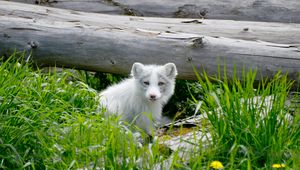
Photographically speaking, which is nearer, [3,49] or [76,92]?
[76,92]

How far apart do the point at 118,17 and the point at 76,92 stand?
92.8 inches

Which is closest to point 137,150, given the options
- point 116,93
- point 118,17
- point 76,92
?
point 76,92

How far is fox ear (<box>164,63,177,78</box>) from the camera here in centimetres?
695

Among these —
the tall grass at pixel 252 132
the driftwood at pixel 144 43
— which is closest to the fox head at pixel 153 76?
the driftwood at pixel 144 43

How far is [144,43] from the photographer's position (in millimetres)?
7516

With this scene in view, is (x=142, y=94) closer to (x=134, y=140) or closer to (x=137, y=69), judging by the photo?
(x=137, y=69)

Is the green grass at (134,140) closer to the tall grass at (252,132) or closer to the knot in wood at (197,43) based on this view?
the tall grass at (252,132)

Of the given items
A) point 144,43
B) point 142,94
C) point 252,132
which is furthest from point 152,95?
point 252,132

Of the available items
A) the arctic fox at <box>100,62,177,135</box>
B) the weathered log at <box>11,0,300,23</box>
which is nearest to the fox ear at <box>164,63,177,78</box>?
the arctic fox at <box>100,62,177,135</box>

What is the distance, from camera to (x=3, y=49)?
765 cm

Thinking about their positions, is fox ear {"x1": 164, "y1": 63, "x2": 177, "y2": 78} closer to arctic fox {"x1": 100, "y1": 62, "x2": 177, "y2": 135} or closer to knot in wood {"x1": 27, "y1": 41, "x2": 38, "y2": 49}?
arctic fox {"x1": 100, "y1": 62, "x2": 177, "y2": 135}

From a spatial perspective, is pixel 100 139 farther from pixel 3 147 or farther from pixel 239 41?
pixel 239 41

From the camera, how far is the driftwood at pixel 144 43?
7.29 meters

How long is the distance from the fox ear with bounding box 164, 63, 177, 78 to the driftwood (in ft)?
1.29
